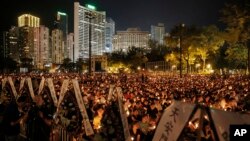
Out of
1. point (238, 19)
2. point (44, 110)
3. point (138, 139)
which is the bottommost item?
point (138, 139)

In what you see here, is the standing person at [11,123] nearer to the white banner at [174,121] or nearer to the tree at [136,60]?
the white banner at [174,121]

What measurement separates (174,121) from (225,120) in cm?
89

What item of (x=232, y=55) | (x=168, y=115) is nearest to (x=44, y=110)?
(x=168, y=115)

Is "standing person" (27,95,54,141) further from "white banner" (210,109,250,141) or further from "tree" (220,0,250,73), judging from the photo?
"tree" (220,0,250,73)

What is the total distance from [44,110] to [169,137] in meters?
6.00

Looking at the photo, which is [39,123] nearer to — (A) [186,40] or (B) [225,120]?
(B) [225,120]

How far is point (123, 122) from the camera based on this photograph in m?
9.54

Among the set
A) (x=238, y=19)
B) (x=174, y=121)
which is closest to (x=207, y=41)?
(x=238, y=19)

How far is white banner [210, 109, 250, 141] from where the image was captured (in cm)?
493

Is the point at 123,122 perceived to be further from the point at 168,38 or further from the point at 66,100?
the point at 168,38

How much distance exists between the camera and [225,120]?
5000 millimetres

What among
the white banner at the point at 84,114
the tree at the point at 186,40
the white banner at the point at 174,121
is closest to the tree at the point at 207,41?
the tree at the point at 186,40

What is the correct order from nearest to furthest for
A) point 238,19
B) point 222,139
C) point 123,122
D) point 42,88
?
1. point 222,139
2. point 123,122
3. point 42,88
4. point 238,19

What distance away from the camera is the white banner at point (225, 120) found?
4.93 meters
